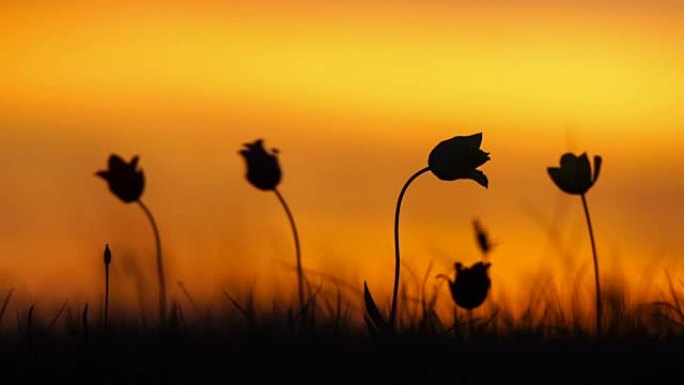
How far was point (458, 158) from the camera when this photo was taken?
14.4 feet

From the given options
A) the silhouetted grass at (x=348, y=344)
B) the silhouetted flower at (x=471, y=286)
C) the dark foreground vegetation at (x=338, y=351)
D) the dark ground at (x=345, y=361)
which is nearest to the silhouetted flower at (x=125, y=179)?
the silhouetted grass at (x=348, y=344)

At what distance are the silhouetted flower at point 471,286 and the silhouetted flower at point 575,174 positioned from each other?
0.55 meters

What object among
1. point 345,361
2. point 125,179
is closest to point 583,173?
point 345,361

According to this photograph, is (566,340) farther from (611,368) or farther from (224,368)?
(224,368)

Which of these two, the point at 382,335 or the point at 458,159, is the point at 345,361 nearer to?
the point at 382,335

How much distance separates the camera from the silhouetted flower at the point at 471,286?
4.40 meters

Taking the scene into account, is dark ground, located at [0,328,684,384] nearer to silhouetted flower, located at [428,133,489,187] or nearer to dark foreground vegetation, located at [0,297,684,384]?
dark foreground vegetation, located at [0,297,684,384]

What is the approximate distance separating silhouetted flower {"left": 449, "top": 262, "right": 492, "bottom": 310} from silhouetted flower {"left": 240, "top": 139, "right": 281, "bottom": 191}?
951 millimetres

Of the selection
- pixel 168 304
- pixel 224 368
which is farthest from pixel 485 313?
pixel 224 368

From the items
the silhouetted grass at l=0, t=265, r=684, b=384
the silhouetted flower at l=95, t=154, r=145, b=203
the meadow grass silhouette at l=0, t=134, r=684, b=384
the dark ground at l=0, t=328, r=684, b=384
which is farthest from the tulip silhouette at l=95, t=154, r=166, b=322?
the dark ground at l=0, t=328, r=684, b=384

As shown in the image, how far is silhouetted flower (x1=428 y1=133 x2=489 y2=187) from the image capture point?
14.4ft

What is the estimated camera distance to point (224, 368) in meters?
3.81

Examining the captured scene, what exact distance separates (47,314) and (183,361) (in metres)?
0.94

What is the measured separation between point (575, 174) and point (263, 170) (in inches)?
38.7
